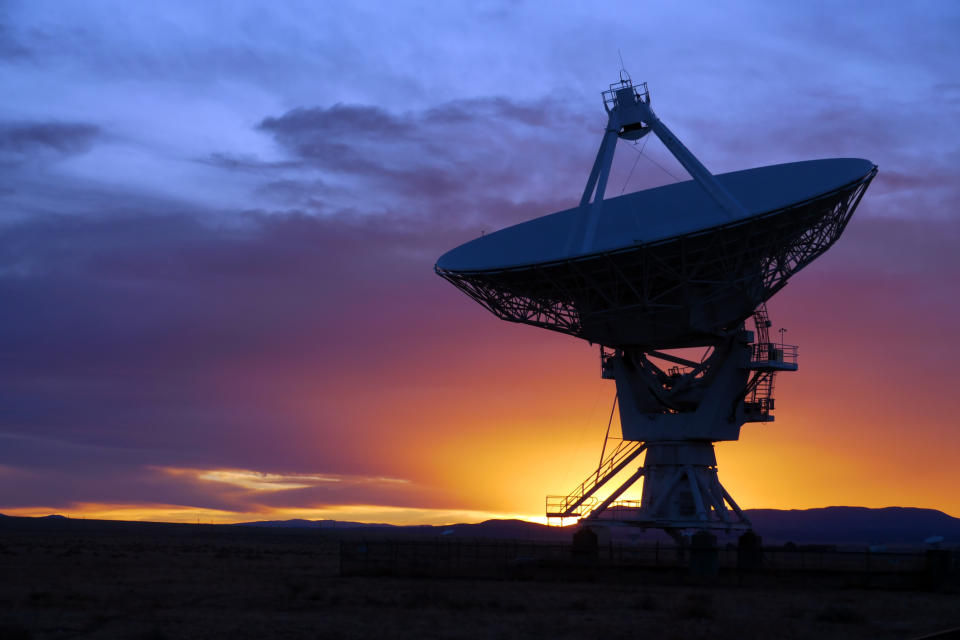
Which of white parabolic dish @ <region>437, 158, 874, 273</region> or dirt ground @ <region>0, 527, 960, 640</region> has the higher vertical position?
white parabolic dish @ <region>437, 158, 874, 273</region>

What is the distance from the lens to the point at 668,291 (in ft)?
117

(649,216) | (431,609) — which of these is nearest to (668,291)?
(649,216)

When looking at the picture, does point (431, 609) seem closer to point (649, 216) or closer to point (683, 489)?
point (683, 489)

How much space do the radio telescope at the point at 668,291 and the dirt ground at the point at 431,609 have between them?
573 cm

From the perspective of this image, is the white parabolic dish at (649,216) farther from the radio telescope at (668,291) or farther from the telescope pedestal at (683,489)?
the telescope pedestal at (683,489)

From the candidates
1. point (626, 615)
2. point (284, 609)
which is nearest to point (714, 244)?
point (626, 615)

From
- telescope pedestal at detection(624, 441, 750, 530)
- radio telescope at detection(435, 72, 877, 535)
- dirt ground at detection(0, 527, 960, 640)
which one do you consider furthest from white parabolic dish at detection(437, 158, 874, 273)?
dirt ground at detection(0, 527, 960, 640)

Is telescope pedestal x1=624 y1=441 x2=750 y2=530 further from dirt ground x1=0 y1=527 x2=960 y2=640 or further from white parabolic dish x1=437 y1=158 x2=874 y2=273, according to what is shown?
white parabolic dish x1=437 y1=158 x2=874 y2=273

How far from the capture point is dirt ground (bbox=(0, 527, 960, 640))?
23719 mm

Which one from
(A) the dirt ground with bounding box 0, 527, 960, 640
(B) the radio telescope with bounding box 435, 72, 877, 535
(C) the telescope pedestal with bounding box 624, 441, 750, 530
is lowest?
(A) the dirt ground with bounding box 0, 527, 960, 640

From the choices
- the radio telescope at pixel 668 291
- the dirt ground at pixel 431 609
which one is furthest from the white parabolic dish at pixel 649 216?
the dirt ground at pixel 431 609

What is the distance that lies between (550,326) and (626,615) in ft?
49.2

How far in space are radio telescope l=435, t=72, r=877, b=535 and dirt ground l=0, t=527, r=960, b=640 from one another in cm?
573

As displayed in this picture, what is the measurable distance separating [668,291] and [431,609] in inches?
528
